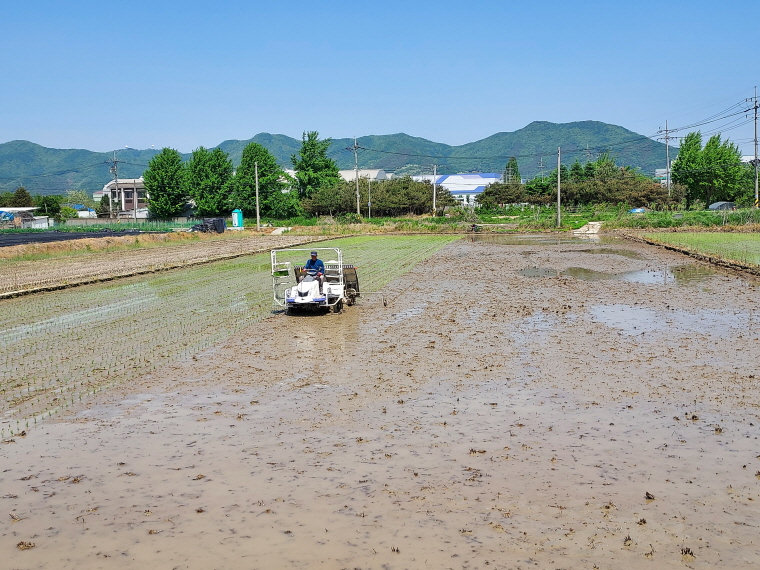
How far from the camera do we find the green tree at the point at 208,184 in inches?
3056

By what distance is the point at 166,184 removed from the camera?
79.1 meters

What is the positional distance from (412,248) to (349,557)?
120 ft

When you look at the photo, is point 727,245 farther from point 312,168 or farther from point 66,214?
point 66,214

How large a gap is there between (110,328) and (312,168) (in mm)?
81354

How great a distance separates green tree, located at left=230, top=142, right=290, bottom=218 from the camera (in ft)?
255

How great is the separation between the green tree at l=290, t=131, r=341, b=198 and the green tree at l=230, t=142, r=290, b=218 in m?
11.2

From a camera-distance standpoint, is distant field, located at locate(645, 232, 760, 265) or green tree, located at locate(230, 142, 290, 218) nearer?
distant field, located at locate(645, 232, 760, 265)

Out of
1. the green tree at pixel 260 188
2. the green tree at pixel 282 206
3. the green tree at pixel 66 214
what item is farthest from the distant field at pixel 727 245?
the green tree at pixel 66 214

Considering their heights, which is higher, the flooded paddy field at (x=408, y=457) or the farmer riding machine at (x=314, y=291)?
the farmer riding machine at (x=314, y=291)

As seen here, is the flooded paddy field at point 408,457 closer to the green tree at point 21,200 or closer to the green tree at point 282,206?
the green tree at point 282,206

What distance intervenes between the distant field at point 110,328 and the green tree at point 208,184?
53312 millimetres

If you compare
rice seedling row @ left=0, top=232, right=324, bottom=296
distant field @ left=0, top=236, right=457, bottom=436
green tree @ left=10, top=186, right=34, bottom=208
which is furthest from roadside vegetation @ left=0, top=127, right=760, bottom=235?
Result: distant field @ left=0, top=236, right=457, bottom=436

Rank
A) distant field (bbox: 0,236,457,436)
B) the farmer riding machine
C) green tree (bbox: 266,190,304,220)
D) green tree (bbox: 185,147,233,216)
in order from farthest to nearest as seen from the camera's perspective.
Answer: green tree (bbox: 266,190,304,220)
green tree (bbox: 185,147,233,216)
the farmer riding machine
distant field (bbox: 0,236,457,436)

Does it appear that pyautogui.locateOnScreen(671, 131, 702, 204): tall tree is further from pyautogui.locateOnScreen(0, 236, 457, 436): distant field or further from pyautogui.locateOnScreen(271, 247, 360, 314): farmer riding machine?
pyautogui.locateOnScreen(271, 247, 360, 314): farmer riding machine
